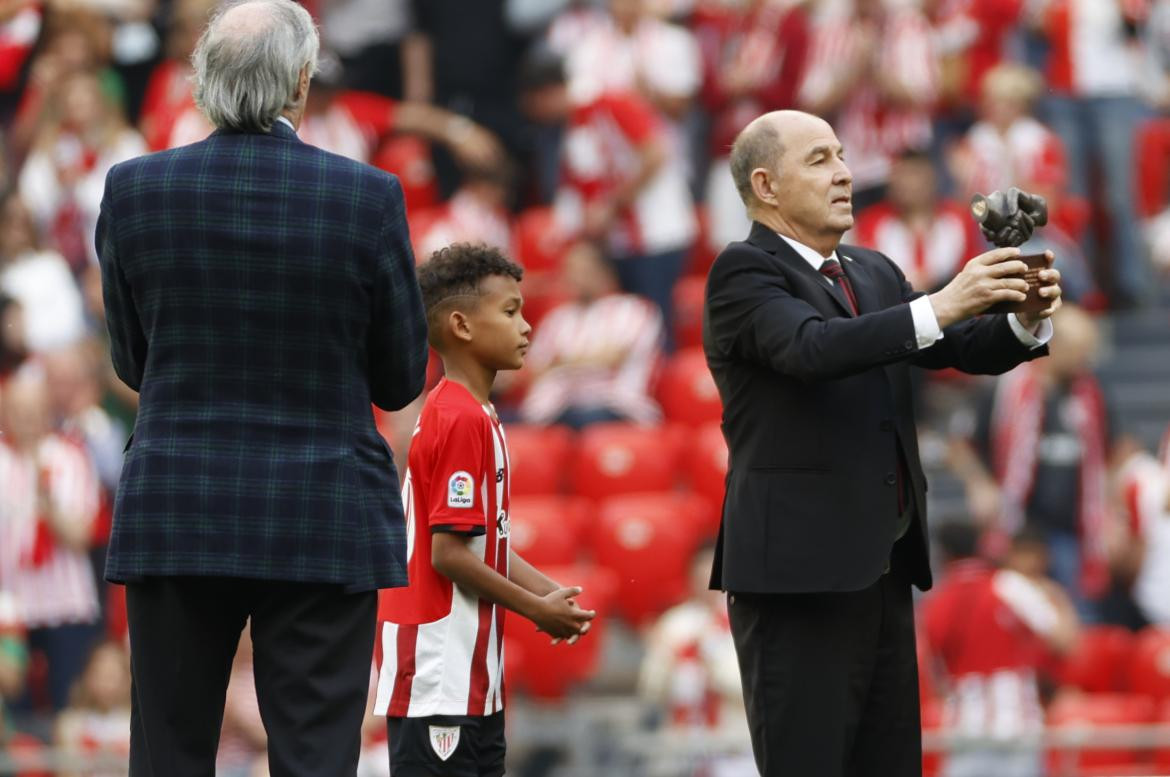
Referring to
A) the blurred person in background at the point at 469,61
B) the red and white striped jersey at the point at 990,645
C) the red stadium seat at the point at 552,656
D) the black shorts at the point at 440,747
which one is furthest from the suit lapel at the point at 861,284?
the blurred person in background at the point at 469,61

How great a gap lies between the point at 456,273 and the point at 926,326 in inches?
39.7

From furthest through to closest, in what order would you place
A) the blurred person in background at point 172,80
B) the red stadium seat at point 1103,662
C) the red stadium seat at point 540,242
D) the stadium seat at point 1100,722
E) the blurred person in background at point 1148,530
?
the red stadium seat at point 540,242 < the blurred person in background at point 172,80 < the blurred person in background at point 1148,530 < the red stadium seat at point 1103,662 < the stadium seat at point 1100,722

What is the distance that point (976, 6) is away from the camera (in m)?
11.4

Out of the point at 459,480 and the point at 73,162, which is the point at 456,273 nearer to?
the point at 459,480

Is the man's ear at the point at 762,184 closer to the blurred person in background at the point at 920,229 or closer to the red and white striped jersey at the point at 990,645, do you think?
the red and white striped jersey at the point at 990,645

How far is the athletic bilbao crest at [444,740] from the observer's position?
4086 millimetres

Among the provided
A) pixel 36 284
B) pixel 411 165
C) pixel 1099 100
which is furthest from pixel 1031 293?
pixel 411 165

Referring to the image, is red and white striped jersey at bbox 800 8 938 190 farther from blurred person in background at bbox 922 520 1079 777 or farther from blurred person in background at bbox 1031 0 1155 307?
blurred person in background at bbox 922 520 1079 777

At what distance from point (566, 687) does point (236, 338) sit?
573 cm

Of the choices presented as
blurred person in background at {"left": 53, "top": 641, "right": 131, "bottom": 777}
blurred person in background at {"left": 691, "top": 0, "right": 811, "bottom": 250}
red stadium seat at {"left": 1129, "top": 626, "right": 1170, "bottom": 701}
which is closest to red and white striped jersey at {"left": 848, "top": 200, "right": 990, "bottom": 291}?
blurred person in background at {"left": 691, "top": 0, "right": 811, "bottom": 250}

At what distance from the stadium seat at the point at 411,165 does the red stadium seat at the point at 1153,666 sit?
15.2 feet

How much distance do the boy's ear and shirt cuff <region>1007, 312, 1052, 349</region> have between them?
111 centimetres

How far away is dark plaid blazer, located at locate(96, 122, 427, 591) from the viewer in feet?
11.6

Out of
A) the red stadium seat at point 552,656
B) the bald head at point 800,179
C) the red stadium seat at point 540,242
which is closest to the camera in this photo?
the bald head at point 800,179
